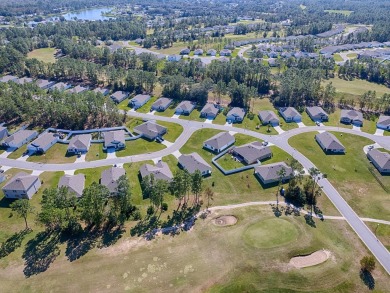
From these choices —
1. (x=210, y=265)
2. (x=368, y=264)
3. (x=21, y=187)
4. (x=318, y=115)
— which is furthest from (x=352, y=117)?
(x=21, y=187)

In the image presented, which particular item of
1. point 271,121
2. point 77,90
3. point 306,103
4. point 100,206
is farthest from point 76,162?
point 306,103

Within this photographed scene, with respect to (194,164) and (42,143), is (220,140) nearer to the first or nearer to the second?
(194,164)

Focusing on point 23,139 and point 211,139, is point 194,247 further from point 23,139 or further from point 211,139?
point 23,139

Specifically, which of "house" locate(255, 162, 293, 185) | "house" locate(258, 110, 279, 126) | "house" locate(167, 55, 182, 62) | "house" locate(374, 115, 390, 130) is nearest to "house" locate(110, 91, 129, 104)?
"house" locate(167, 55, 182, 62)

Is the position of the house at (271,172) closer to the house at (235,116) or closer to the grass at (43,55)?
the house at (235,116)

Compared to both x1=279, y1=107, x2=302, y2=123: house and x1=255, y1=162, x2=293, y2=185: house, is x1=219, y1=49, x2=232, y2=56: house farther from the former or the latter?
x1=255, y1=162, x2=293, y2=185: house

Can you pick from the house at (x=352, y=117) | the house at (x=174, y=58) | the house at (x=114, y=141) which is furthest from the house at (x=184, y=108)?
the house at (x=174, y=58)
